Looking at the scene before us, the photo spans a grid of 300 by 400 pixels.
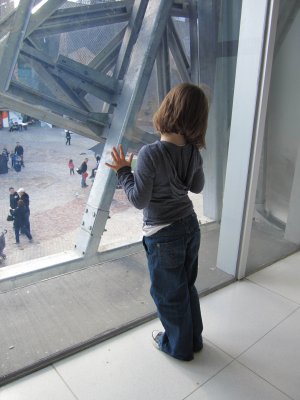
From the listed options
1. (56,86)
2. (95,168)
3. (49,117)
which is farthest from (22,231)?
(56,86)

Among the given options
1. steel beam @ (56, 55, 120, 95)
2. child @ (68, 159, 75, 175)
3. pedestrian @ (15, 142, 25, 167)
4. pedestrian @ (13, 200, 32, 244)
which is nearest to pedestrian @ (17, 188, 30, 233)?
pedestrian @ (13, 200, 32, 244)

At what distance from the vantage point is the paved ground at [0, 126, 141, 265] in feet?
6.29

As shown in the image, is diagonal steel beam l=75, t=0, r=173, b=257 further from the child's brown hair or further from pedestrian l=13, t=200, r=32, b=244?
the child's brown hair

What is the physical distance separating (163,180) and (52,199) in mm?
1310

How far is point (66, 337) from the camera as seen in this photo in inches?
54.1

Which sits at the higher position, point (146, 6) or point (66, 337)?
point (146, 6)

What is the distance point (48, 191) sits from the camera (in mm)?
2105

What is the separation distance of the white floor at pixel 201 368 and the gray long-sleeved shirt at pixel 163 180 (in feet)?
1.96

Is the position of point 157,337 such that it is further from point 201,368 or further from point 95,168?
point 95,168

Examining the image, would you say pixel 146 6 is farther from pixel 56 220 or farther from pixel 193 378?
pixel 193 378

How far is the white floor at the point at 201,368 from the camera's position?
1145mm

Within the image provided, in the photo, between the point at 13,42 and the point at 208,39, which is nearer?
→ the point at 13,42

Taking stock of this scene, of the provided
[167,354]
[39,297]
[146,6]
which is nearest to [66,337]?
[39,297]

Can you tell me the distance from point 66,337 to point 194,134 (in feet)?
3.33
